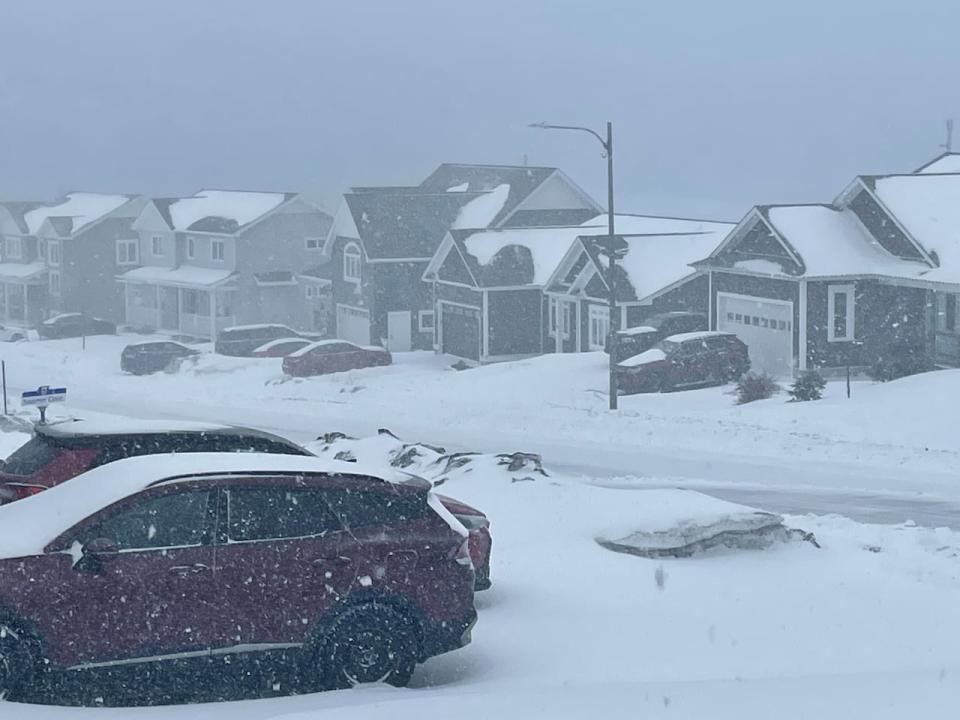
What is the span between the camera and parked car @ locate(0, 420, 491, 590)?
1150cm

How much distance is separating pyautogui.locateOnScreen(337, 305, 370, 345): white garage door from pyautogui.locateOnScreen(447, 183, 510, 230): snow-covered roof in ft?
18.4

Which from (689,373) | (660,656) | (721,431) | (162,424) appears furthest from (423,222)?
(660,656)

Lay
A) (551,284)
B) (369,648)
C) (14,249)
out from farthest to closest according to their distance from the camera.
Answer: (14,249), (551,284), (369,648)

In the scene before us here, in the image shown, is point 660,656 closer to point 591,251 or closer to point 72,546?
point 72,546

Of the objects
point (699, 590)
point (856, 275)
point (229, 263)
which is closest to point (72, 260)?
point (229, 263)

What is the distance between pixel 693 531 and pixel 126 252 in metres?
62.9

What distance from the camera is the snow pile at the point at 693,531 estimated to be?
43.5 ft

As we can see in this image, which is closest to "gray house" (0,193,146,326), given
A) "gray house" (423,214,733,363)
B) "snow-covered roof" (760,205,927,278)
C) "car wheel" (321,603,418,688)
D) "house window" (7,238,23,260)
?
"house window" (7,238,23,260)

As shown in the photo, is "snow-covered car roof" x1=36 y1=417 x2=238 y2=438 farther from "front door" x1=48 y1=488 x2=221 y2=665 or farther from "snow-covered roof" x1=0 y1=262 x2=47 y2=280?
"snow-covered roof" x1=0 y1=262 x2=47 y2=280

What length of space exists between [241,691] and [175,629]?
1.95 ft

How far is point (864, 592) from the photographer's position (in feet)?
39.5

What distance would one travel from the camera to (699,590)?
1189 cm

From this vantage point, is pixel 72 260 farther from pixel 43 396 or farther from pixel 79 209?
pixel 43 396

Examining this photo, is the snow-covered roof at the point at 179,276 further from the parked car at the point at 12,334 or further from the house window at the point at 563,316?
the house window at the point at 563,316
